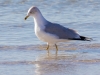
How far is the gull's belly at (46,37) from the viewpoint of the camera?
7.93 m

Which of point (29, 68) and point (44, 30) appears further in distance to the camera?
point (44, 30)

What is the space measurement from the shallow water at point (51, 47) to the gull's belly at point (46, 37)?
0.66 feet

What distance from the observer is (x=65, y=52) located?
7.89m

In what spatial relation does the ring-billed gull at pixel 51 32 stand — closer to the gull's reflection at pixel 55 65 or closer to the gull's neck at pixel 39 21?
the gull's neck at pixel 39 21

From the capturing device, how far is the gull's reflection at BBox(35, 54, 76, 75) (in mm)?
6379

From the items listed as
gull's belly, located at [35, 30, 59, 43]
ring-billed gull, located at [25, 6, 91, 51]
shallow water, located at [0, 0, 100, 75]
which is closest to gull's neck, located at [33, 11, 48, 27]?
ring-billed gull, located at [25, 6, 91, 51]

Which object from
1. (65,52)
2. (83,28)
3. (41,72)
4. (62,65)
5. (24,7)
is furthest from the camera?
(24,7)

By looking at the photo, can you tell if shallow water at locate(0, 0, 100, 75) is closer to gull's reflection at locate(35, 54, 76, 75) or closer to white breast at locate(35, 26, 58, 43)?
gull's reflection at locate(35, 54, 76, 75)

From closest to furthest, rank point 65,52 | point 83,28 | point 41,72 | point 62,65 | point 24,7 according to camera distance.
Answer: point 41,72 < point 62,65 < point 65,52 < point 83,28 < point 24,7

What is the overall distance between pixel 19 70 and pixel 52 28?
72.7 inches

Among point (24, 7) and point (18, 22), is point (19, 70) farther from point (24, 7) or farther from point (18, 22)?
point (24, 7)

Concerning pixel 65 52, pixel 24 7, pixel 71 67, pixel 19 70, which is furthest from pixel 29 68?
pixel 24 7

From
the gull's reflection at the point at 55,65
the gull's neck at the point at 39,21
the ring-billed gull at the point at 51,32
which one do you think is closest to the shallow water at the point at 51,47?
the gull's reflection at the point at 55,65

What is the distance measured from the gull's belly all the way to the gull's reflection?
48 cm
